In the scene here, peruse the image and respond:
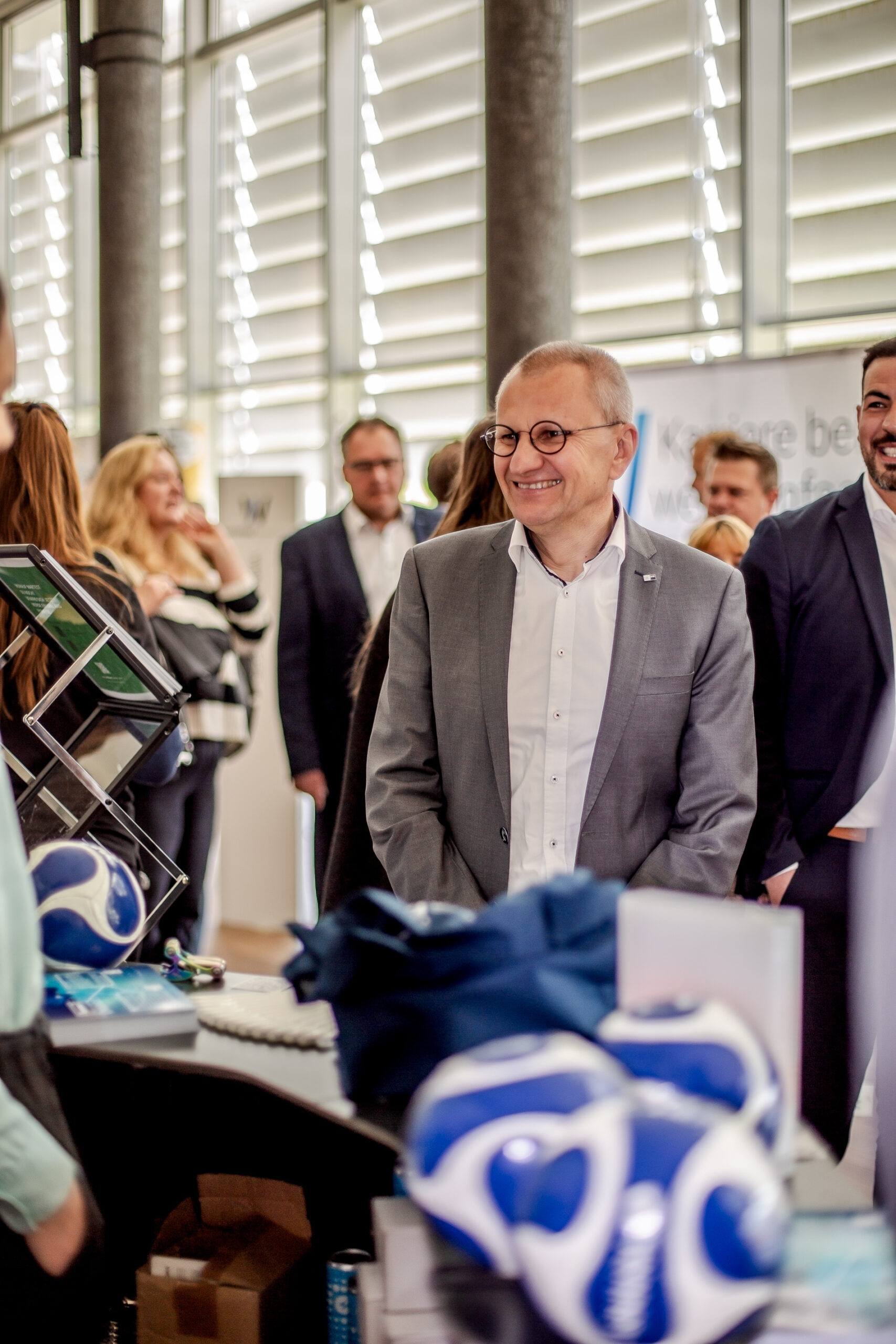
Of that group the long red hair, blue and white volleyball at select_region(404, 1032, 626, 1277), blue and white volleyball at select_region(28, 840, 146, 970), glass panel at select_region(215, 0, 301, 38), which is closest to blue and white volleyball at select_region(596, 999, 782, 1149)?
blue and white volleyball at select_region(404, 1032, 626, 1277)

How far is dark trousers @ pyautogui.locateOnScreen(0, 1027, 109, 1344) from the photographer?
1240 mm

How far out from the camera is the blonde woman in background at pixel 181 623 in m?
3.89

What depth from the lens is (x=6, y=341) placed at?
4.31 ft

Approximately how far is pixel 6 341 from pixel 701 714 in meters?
1.24

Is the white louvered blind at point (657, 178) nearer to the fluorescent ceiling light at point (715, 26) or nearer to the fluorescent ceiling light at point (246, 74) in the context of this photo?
the fluorescent ceiling light at point (715, 26)

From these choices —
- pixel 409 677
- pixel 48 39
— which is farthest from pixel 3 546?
pixel 48 39

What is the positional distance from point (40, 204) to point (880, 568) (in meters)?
8.83

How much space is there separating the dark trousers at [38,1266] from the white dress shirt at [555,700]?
958 mm

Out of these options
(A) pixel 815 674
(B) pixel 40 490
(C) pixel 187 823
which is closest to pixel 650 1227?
(A) pixel 815 674

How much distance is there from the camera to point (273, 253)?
7730mm

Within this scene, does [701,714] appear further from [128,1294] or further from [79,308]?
[79,308]

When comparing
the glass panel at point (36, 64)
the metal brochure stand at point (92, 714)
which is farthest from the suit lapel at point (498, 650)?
the glass panel at point (36, 64)

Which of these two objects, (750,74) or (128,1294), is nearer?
(128,1294)

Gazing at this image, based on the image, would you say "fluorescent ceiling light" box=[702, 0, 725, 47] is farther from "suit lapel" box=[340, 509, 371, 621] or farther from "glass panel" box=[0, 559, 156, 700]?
"glass panel" box=[0, 559, 156, 700]
